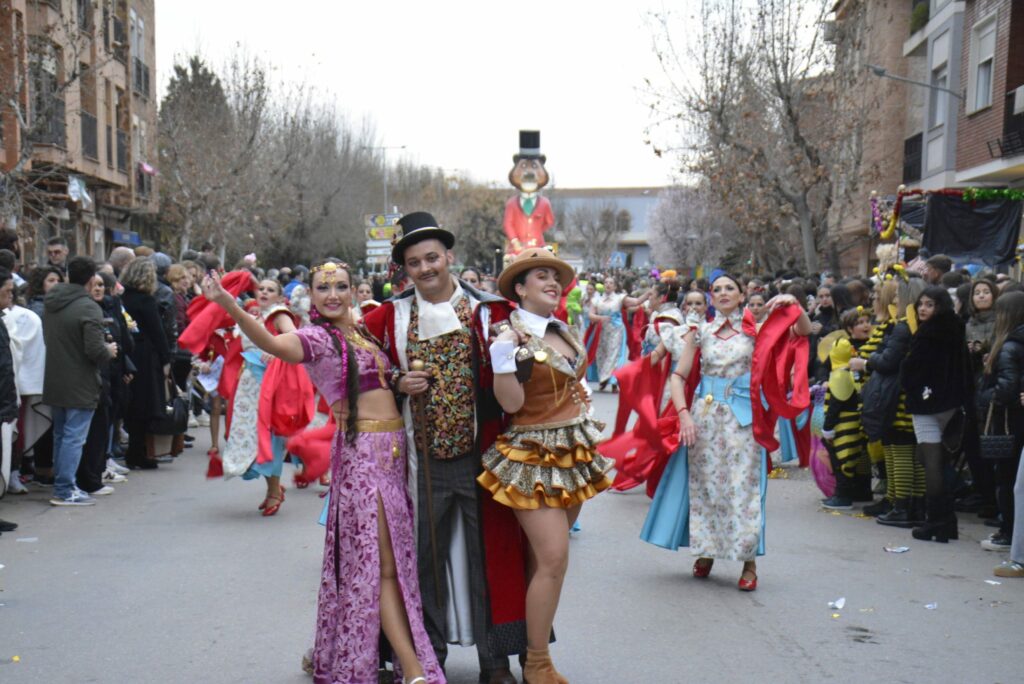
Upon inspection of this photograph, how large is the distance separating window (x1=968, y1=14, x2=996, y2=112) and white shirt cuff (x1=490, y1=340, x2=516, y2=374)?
21.3 meters

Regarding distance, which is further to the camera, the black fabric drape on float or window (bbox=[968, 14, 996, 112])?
window (bbox=[968, 14, 996, 112])

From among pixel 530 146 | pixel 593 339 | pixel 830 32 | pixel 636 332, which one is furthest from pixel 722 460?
pixel 830 32

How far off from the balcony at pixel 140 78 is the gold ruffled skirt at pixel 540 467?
112ft

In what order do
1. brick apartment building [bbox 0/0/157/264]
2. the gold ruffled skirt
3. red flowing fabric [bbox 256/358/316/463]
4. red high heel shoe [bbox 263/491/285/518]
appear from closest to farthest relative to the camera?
the gold ruffled skirt → red flowing fabric [bbox 256/358/316/463] → red high heel shoe [bbox 263/491/285/518] → brick apartment building [bbox 0/0/157/264]

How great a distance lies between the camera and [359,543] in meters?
4.77

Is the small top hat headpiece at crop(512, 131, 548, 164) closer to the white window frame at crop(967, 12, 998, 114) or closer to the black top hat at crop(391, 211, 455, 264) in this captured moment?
the white window frame at crop(967, 12, 998, 114)

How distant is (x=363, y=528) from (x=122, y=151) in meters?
31.8

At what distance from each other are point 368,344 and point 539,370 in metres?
0.76

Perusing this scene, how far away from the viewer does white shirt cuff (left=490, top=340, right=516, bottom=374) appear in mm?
4668

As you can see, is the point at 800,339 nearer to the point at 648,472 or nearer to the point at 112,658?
the point at 648,472

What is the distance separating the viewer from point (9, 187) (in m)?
15.0

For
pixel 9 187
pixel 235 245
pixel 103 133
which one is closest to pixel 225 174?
pixel 103 133

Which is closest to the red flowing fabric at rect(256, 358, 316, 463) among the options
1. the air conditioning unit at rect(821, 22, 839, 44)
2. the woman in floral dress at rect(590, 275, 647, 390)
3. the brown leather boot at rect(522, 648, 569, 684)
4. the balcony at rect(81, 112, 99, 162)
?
the brown leather boot at rect(522, 648, 569, 684)

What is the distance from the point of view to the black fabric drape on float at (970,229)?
594 inches
